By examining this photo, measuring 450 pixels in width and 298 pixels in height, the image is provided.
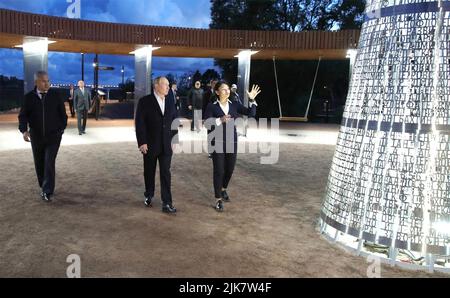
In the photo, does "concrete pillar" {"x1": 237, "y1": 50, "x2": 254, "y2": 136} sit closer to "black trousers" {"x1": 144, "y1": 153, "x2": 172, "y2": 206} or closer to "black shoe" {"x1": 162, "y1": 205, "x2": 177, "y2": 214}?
Result: "black trousers" {"x1": 144, "y1": 153, "x2": 172, "y2": 206}

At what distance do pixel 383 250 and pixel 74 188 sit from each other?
4.79 meters

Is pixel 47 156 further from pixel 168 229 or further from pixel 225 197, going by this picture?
pixel 225 197

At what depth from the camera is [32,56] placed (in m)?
15.0

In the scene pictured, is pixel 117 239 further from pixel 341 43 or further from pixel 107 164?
pixel 341 43

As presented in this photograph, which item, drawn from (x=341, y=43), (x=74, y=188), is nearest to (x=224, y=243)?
(x=74, y=188)

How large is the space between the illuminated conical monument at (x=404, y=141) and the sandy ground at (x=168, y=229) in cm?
32

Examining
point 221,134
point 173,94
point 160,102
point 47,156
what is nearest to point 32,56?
point 173,94

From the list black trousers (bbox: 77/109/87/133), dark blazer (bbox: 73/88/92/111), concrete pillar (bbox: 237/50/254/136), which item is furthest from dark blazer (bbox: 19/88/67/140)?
concrete pillar (bbox: 237/50/254/136)

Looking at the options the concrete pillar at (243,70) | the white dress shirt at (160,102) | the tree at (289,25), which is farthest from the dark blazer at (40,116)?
the tree at (289,25)

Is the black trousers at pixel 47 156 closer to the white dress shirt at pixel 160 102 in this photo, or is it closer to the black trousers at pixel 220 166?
the white dress shirt at pixel 160 102

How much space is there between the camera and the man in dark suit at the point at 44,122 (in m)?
6.00

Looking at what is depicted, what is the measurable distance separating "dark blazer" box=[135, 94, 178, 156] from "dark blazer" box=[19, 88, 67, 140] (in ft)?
4.34

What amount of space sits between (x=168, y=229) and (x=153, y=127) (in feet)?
4.55

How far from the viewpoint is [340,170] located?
4684 mm
